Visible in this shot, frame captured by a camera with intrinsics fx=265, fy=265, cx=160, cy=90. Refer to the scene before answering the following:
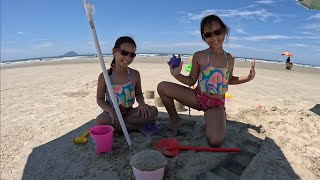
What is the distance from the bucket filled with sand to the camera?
2.34 meters

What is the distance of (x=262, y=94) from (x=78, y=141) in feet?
16.5

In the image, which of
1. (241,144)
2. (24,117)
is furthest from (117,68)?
(24,117)

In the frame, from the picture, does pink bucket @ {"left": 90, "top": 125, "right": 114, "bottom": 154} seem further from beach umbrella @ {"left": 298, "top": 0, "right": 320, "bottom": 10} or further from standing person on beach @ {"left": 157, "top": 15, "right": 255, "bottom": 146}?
beach umbrella @ {"left": 298, "top": 0, "right": 320, "bottom": 10}

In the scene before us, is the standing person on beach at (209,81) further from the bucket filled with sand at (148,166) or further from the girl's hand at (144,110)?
→ the bucket filled with sand at (148,166)

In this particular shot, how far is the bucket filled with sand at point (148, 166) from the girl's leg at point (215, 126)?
1.04 metres

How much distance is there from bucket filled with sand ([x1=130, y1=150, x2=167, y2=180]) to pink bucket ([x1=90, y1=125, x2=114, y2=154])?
74cm

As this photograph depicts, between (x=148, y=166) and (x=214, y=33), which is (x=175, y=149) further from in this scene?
(x=214, y=33)

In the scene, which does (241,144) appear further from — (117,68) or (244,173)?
(117,68)

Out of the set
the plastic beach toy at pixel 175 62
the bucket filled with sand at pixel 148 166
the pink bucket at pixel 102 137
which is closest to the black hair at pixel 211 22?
the plastic beach toy at pixel 175 62

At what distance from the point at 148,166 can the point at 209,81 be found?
1660 mm

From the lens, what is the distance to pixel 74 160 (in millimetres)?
3117

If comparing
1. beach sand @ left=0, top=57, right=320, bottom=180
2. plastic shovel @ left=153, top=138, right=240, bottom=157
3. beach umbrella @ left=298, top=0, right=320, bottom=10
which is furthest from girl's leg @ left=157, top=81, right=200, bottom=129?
beach umbrella @ left=298, top=0, right=320, bottom=10

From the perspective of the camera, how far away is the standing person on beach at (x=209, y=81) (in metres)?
3.44

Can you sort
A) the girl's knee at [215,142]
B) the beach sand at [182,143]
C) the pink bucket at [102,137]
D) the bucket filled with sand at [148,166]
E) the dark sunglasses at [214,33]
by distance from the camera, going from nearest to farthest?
the bucket filled with sand at [148,166] → the beach sand at [182,143] → the pink bucket at [102,137] → the girl's knee at [215,142] → the dark sunglasses at [214,33]
